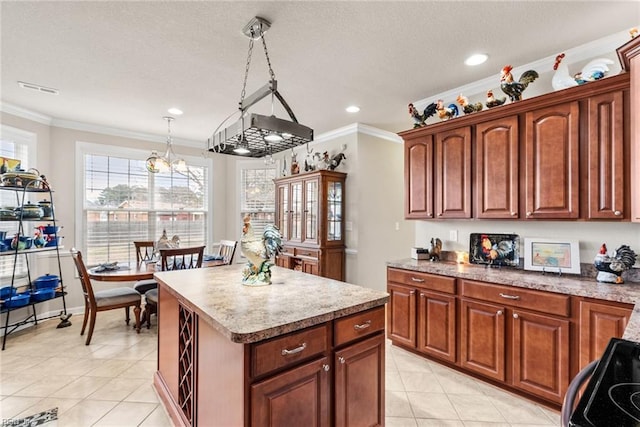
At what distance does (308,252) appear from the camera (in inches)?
177

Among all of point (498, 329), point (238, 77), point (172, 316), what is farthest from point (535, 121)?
A: point (172, 316)

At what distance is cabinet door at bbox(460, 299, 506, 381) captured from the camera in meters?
2.38

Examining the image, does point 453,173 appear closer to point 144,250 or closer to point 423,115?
point 423,115

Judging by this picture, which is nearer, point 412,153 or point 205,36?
point 205,36

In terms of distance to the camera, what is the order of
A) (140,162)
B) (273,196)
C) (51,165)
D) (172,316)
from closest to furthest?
(172,316) < (51,165) < (140,162) < (273,196)

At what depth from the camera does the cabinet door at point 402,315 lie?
2957 mm

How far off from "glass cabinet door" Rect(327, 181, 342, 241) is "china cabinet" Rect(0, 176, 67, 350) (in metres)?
3.46

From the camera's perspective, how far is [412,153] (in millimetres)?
3303

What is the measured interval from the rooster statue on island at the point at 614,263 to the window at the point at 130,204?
5288 mm

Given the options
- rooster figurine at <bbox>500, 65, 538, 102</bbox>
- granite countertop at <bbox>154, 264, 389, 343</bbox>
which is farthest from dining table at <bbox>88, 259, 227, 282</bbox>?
rooster figurine at <bbox>500, 65, 538, 102</bbox>

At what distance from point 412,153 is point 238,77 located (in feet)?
6.34

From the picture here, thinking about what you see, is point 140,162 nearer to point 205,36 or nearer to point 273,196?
point 273,196

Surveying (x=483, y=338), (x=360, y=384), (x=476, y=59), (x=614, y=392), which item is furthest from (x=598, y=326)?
(x=476, y=59)

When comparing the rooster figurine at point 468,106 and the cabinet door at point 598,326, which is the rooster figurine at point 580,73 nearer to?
the rooster figurine at point 468,106
